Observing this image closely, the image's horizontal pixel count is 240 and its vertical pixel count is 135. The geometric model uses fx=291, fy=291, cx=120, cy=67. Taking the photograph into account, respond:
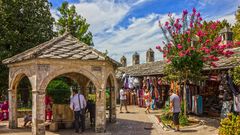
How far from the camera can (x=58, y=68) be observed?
39.5ft

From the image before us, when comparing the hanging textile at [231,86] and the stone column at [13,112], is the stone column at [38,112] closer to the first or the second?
the stone column at [13,112]

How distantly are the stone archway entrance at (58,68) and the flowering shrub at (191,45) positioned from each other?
331 centimetres

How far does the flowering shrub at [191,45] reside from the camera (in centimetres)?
1393

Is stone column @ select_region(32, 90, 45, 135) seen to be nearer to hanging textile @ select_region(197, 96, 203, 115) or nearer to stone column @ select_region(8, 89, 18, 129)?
stone column @ select_region(8, 89, 18, 129)

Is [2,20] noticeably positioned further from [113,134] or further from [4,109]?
[113,134]

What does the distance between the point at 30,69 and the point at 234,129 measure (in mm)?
8246

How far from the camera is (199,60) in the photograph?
14.2 metres

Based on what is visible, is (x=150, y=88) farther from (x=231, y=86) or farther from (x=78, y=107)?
(x=78, y=107)

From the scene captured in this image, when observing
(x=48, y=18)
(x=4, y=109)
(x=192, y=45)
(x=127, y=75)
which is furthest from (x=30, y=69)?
(x=127, y=75)

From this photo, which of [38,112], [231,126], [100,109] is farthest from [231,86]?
[38,112]

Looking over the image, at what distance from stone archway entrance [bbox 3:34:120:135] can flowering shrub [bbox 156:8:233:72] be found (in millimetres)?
3308

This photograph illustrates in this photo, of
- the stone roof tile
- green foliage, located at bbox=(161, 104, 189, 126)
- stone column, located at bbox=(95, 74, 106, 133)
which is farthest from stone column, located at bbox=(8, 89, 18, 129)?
green foliage, located at bbox=(161, 104, 189, 126)

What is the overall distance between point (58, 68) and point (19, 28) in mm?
11272

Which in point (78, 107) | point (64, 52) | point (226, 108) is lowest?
point (226, 108)
